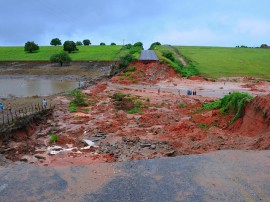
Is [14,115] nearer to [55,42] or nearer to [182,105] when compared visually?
[182,105]

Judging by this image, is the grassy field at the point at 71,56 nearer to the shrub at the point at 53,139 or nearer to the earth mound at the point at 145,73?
the earth mound at the point at 145,73

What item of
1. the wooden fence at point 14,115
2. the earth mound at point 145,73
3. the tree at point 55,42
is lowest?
the wooden fence at point 14,115

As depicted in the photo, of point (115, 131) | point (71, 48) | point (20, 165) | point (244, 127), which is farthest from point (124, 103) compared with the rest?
point (71, 48)

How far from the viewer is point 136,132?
76.4 feet

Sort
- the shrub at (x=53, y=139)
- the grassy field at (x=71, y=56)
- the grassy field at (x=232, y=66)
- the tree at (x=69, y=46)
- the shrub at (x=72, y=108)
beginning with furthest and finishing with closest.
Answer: the tree at (x=69, y=46)
the grassy field at (x=71, y=56)
the grassy field at (x=232, y=66)
the shrub at (x=72, y=108)
the shrub at (x=53, y=139)

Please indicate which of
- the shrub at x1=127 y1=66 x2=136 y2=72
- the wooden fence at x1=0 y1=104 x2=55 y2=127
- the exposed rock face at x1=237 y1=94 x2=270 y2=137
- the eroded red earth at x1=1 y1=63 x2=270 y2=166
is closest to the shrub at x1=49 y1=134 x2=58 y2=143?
the eroded red earth at x1=1 y1=63 x2=270 y2=166

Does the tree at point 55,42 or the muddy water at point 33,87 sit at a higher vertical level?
the tree at point 55,42

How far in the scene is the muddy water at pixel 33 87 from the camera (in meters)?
45.6

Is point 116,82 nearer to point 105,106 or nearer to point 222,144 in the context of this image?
point 105,106

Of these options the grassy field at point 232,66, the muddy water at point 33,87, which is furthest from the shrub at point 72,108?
the grassy field at point 232,66

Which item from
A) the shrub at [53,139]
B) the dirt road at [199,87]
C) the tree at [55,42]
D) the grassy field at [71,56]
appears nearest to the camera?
the shrub at [53,139]

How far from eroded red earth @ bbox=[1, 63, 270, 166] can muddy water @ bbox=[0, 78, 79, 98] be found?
12180 mm

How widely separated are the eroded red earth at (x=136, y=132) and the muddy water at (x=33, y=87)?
1218cm

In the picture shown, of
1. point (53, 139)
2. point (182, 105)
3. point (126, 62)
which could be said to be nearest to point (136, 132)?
point (53, 139)
